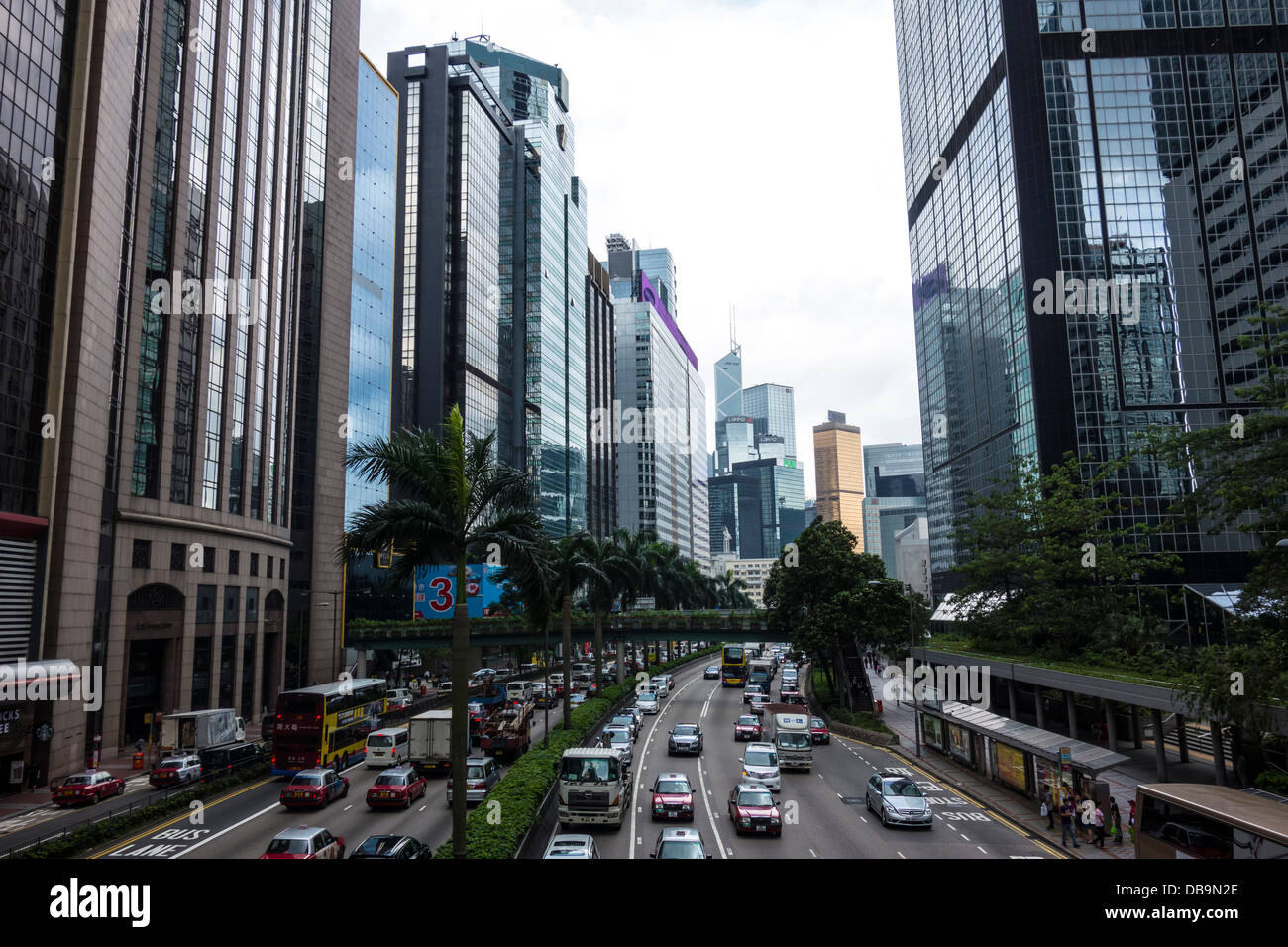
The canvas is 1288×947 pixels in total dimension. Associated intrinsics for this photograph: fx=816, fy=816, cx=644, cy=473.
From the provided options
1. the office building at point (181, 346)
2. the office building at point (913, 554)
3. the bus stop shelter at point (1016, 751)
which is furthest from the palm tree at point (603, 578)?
the office building at point (913, 554)

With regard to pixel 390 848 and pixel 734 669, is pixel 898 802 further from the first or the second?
pixel 734 669

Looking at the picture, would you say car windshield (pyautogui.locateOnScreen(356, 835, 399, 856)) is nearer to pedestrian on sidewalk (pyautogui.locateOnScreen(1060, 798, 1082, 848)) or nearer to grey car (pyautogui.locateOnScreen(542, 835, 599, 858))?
grey car (pyautogui.locateOnScreen(542, 835, 599, 858))

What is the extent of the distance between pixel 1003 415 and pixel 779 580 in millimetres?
51143

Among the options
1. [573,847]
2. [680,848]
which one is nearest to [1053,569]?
[680,848]

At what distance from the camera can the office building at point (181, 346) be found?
39.8m

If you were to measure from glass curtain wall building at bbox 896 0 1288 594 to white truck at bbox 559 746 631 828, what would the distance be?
74.3 metres

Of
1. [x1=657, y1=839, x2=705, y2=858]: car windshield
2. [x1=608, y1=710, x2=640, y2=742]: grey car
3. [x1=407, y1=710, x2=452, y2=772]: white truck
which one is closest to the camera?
[x1=657, y1=839, x2=705, y2=858]: car windshield

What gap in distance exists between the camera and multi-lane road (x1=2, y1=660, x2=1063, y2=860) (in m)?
25.0

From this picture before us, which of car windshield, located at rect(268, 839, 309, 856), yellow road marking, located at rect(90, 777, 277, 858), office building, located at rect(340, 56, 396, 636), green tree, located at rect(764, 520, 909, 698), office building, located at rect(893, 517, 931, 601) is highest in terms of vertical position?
office building, located at rect(340, 56, 396, 636)

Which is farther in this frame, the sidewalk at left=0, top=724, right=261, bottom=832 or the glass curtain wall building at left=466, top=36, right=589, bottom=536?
the glass curtain wall building at left=466, top=36, right=589, bottom=536

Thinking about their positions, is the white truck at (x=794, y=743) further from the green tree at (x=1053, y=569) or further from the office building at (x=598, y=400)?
the office building at (x=598, y=400)

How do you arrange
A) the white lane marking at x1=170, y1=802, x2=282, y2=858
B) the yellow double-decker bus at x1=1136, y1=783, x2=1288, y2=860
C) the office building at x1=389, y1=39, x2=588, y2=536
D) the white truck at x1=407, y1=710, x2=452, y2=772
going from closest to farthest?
the yellow double-decker bus at x1=1136, y1=783, x2=1288, y2=860, the white lane marking at x1=170, y1=802, x2=282, y2=858, the white truck at x1=407, y1=710, x2=452, y2=772, the office building at x1=389, y1=39, x2=588, y2=536

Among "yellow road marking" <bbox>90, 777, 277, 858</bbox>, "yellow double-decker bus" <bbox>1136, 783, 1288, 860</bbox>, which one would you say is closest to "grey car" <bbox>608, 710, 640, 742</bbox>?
"yellow road marking" <bbox>90, 777, 277, 858</bbox>
